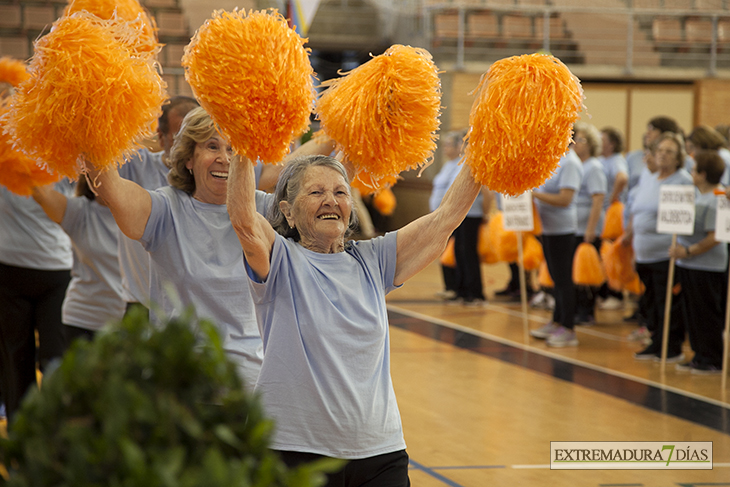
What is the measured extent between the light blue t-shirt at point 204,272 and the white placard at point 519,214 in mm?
4529

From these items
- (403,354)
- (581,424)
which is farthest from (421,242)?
(403,354)

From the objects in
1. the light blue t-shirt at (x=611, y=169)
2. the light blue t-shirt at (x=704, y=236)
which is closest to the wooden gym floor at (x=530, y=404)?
the light blue t-shirt at (x=704, y=236)

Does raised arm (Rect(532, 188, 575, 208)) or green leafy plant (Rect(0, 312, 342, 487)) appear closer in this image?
green leafy plant (Rect(0, 312, 342, 487))

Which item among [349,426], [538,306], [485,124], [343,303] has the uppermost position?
[485,124]

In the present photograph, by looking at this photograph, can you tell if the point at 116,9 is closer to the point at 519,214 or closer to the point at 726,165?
the point at 519,214

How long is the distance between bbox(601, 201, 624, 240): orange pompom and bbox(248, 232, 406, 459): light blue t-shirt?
560 centimetres

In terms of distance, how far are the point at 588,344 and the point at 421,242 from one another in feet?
15.1

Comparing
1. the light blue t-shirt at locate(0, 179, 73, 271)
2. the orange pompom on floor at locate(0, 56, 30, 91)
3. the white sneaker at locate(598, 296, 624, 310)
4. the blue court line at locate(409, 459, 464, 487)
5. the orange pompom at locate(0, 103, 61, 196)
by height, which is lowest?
the white sneaker at locate(598, 296, 624, 310)

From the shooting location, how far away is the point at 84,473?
721mm

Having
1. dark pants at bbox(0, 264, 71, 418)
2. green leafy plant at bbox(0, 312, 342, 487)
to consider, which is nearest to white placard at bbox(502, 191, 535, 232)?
dark pants at bbox(0, 264, 71, 418)

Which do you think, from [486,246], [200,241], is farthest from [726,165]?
[200,241]

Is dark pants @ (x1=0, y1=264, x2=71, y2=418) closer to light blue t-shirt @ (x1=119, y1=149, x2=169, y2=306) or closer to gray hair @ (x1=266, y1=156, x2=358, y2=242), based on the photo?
light blue t-shirt @ (x1=119, y1=149, x2=169, y2=306)

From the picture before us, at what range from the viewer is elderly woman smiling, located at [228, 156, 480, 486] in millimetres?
1640

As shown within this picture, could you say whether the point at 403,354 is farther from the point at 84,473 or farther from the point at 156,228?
the point at 84,473
